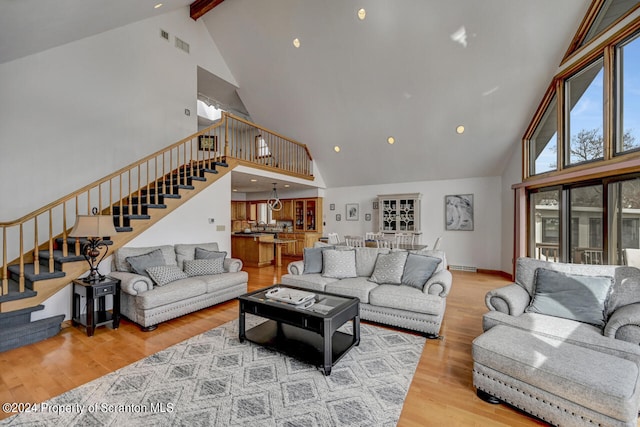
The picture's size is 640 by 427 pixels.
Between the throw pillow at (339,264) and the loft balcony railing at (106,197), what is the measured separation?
2.94 metres

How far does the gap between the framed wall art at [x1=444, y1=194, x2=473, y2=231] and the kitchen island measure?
15.2 feet

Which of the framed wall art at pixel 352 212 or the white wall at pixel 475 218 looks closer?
the white wall at pixel 475 218

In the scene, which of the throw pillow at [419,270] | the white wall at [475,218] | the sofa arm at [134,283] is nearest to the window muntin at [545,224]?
the white wall at [475,218]

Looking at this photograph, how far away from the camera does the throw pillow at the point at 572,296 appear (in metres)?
2.41

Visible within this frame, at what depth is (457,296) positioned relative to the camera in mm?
4742

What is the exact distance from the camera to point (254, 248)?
24.5 ft

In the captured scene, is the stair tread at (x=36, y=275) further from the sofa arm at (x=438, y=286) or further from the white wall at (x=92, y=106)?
the sofa arm at (x=438, y=286)

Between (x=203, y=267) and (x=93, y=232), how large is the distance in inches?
60.5

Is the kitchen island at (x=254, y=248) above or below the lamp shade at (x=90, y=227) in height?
below

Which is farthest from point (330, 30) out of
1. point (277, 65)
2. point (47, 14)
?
point (47, 14)

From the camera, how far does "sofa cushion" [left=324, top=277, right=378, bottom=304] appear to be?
350 centimetres

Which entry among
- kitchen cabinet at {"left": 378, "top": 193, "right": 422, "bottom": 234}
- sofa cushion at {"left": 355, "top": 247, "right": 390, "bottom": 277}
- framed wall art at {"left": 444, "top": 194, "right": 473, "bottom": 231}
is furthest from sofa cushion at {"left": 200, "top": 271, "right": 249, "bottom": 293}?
framed wall art at {"left": 444, "top": 194, "right": 473, "bottom": 231}

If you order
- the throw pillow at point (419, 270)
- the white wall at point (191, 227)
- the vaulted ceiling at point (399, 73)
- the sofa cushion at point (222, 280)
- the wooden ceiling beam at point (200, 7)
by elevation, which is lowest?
the sofa cushion at point (222, 280)

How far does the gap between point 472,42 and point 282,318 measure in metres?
5.12
